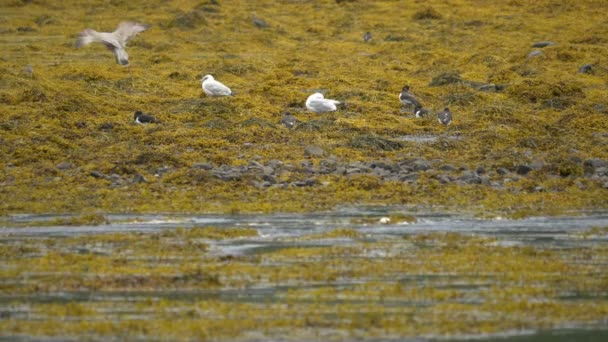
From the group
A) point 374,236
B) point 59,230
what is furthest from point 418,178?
point 59,230

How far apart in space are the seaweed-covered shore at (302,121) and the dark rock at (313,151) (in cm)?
3

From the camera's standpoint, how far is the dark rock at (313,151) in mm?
15898

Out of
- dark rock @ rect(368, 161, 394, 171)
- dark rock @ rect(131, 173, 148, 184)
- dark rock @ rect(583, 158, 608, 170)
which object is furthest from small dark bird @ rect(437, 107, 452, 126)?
dark rock @ rect(131, 173, 148, 184)

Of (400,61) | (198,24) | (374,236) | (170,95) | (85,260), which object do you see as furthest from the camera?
(198,24)

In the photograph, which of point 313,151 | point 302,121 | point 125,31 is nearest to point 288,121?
point 302,121

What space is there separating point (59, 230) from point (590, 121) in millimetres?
9752

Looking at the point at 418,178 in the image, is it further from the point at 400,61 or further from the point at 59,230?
the point at 400,61

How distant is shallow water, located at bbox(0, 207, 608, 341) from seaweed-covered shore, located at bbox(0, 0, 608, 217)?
608 mm

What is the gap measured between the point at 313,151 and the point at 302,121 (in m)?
3.08

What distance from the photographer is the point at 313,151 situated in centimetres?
1602

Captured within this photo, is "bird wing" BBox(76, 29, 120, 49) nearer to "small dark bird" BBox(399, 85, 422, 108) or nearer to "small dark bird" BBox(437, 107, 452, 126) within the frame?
"small dark bird" BBox(399, 85, 422, 108)

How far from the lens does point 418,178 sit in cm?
1430

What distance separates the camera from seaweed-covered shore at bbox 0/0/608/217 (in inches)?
535

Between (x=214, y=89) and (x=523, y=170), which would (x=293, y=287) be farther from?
(x=214, y=89)
